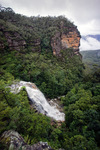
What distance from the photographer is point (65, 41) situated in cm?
3997

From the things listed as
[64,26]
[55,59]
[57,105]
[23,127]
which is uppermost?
[64,26]

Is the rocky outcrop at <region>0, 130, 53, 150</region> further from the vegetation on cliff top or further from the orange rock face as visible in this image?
the orange rock face

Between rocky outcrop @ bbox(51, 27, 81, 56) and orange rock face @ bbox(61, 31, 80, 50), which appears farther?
orange rock face @ bbox(61, 31, 80, 50)

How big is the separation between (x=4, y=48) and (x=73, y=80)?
26252mm

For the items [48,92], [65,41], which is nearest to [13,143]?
[48,92]

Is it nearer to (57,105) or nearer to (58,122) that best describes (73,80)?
(57,105)

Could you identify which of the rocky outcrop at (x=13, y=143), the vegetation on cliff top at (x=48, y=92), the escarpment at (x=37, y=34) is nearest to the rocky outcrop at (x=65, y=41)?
the escarpment at (x=37, y=34)

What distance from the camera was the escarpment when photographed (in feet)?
87.5

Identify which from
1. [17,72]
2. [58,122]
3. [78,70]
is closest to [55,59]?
[78,70]

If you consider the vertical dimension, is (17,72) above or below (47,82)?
above

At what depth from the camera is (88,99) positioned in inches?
599

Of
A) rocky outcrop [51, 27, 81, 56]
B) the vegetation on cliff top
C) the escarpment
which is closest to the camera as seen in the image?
the vegetation on cliff top

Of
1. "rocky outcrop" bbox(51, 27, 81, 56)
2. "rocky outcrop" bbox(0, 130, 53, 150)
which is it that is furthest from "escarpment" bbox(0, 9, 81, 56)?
"rocky outcrop" bbox(0, 130, 53, 150)

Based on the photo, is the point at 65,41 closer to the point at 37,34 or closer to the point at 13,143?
the point at 37,34
